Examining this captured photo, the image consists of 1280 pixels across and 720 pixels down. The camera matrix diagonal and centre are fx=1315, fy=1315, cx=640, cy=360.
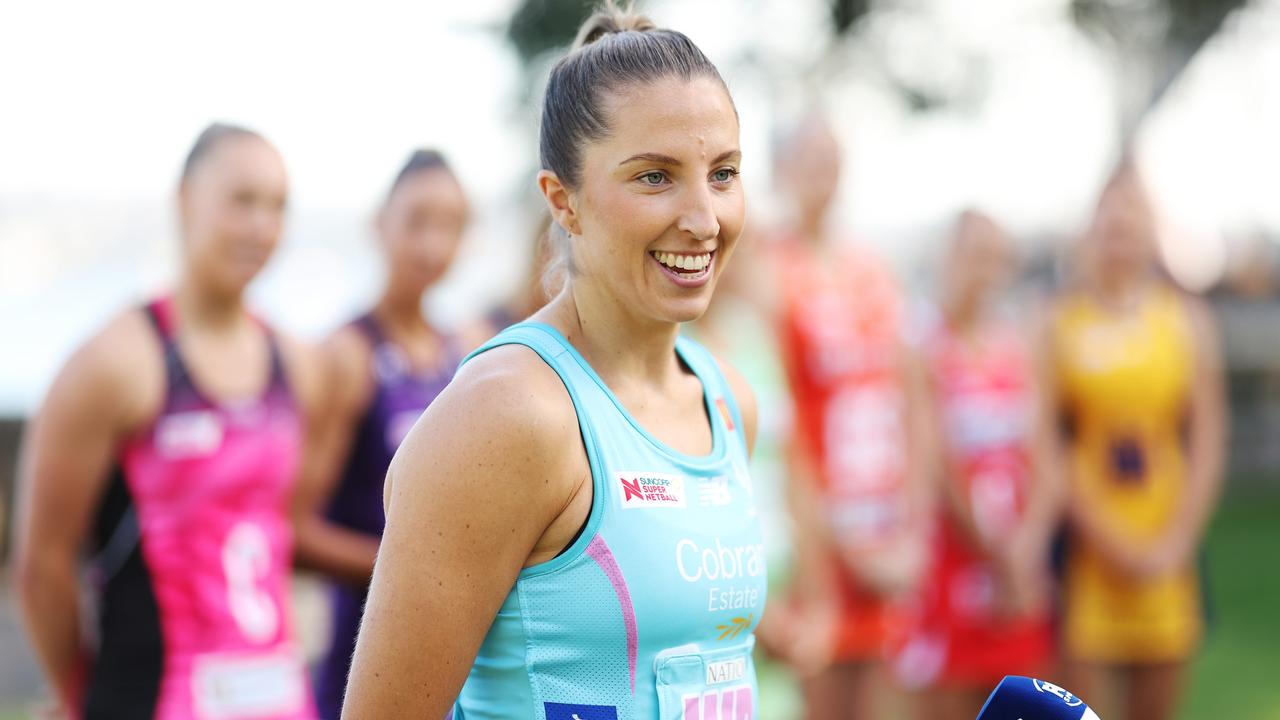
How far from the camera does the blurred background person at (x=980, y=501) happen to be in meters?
6.09

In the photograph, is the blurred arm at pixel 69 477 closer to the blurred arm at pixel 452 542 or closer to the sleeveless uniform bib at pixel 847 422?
the blurred arm at pixel 452 542

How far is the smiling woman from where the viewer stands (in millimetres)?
2076

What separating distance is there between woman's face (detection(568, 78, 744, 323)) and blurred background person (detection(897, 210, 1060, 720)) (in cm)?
401

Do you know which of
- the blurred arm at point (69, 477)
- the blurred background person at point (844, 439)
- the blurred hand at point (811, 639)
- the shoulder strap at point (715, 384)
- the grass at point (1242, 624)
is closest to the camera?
the shoulder strap at point (715, 384)

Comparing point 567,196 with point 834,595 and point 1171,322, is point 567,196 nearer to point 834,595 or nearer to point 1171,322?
point 834,595

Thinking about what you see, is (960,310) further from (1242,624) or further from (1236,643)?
(1242,624)

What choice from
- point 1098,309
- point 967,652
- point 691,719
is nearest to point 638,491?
point 691,719

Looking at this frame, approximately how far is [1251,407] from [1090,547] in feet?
51.4

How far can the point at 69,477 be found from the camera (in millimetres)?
3660

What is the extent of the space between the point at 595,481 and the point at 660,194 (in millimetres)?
506

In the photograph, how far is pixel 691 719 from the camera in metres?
2.27

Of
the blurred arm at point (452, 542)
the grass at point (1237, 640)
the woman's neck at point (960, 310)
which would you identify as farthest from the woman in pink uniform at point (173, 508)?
the woman's neck at point (960, 310)

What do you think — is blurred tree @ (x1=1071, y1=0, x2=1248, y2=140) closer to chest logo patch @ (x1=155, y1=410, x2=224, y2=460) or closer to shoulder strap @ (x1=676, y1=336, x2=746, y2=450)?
chest logo patch @ (x1=155, y1=410, x2=224, y2=460)

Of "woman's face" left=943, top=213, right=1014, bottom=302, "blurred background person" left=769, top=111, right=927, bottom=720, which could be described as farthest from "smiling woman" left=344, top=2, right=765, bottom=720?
"woman's face" left=943, top=213, right=1014, bottom=302
